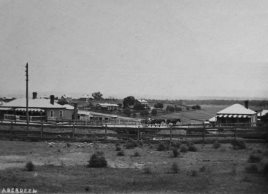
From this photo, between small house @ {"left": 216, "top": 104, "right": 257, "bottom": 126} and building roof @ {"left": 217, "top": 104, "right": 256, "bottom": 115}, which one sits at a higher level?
building roof @ {"left": 217, "top": 104, "right": 256, "bottom": 115}

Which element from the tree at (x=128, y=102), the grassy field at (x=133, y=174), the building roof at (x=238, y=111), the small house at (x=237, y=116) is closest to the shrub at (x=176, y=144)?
the grassy field at (x=133, y=174)

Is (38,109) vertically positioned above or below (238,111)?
below

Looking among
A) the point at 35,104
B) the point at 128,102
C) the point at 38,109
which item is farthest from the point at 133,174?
the point at 128,102

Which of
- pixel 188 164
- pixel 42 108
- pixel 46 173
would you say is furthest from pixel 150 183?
pixel 42 108

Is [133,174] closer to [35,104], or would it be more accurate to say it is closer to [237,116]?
[237,116]

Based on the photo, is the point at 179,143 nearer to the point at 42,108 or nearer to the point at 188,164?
the point at 188,164

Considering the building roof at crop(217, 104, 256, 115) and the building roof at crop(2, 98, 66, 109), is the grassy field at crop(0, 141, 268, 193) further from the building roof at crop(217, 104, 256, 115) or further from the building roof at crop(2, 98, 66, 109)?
the building roof at crop(2, 98, 66, 109)

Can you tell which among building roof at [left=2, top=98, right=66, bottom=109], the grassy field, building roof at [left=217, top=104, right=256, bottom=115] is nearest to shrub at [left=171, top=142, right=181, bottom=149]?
the grassy field

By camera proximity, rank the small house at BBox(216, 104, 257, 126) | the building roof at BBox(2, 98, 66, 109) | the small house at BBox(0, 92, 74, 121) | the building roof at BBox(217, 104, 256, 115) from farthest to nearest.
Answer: the building roof at BBox(2, 98, 66, 109)
the small house at BBox(0, 92, 74, 121)
the building roof at BBox(217, 104, 256, 115)
the small house at BBox(216, 104, 257, 126)

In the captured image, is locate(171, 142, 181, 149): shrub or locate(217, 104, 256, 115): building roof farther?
locate(217, 104, 256, 115): building roof
